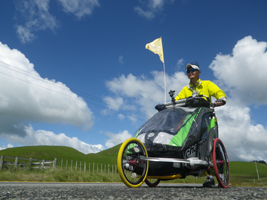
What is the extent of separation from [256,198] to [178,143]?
1508 millimetres

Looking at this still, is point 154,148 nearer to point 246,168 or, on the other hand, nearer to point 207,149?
point 207,149

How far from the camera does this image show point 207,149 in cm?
376

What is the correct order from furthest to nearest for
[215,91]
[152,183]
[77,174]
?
[77,174] < [215,91] < [152,183]

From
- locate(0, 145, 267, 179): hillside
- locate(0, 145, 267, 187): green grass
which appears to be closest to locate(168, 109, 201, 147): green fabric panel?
locate(0, 145, 267, 187): green grass

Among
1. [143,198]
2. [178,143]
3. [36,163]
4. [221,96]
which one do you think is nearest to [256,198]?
[143,198]

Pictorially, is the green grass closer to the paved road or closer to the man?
the man

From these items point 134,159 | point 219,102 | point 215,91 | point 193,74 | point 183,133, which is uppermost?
point 193,74

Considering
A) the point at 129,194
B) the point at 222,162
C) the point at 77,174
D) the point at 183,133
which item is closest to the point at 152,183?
the point at 222,162

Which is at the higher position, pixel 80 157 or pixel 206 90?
pixel 80 157

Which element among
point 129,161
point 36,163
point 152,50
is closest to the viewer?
point 129,161

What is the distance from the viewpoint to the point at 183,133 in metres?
3.47

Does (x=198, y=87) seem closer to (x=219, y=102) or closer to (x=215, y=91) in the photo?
(x=215, y=91)

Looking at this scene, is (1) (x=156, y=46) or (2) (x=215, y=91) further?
(1) (x=156, y=46)

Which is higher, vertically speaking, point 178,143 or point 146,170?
point 178,143
